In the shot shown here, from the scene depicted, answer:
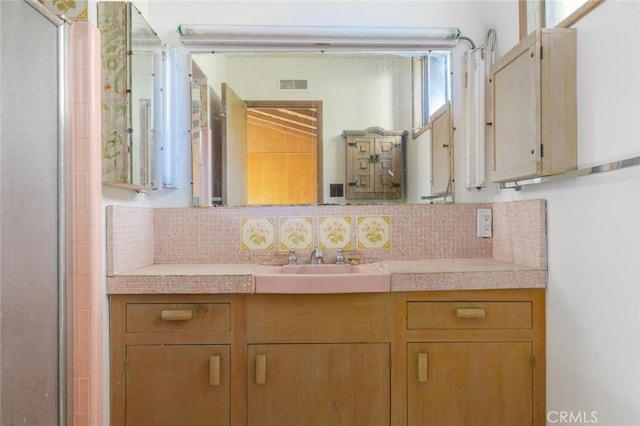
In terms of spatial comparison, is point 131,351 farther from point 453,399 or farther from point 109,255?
point 453,399

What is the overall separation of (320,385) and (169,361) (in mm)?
565

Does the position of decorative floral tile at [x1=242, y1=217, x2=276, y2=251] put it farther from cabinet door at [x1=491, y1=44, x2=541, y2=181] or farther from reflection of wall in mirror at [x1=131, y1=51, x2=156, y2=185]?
cabinet door at [x1=491, y1=44, x2=541, y2=181]

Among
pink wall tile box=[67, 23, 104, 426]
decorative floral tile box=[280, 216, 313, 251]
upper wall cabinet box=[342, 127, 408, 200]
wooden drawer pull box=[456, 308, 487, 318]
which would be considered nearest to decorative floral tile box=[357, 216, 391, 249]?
upper wall cabinet box=[342, 127, 408, 200]

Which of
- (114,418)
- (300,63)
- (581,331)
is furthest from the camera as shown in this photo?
(300,63)

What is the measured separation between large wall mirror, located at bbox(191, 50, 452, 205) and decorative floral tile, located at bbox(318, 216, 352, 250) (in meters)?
0.09

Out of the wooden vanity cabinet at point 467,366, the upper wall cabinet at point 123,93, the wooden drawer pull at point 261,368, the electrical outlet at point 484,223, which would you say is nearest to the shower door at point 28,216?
the upper wall cabinet at point 123,93

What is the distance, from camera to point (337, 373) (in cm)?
150

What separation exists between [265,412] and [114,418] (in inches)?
21.8

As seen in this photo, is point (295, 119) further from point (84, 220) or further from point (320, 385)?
point (320, 385)

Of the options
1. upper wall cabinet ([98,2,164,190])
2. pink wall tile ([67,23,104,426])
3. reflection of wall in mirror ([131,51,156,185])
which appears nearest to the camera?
pink wall tile ([67,23,104,426])

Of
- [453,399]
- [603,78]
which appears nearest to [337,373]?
[453,399]

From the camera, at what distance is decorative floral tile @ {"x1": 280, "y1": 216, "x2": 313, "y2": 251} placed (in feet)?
6.32

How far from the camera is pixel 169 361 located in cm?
149

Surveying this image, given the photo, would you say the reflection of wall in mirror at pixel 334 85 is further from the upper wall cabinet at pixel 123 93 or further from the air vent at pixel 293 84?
the upper wall cabinet at pixel 123 93
